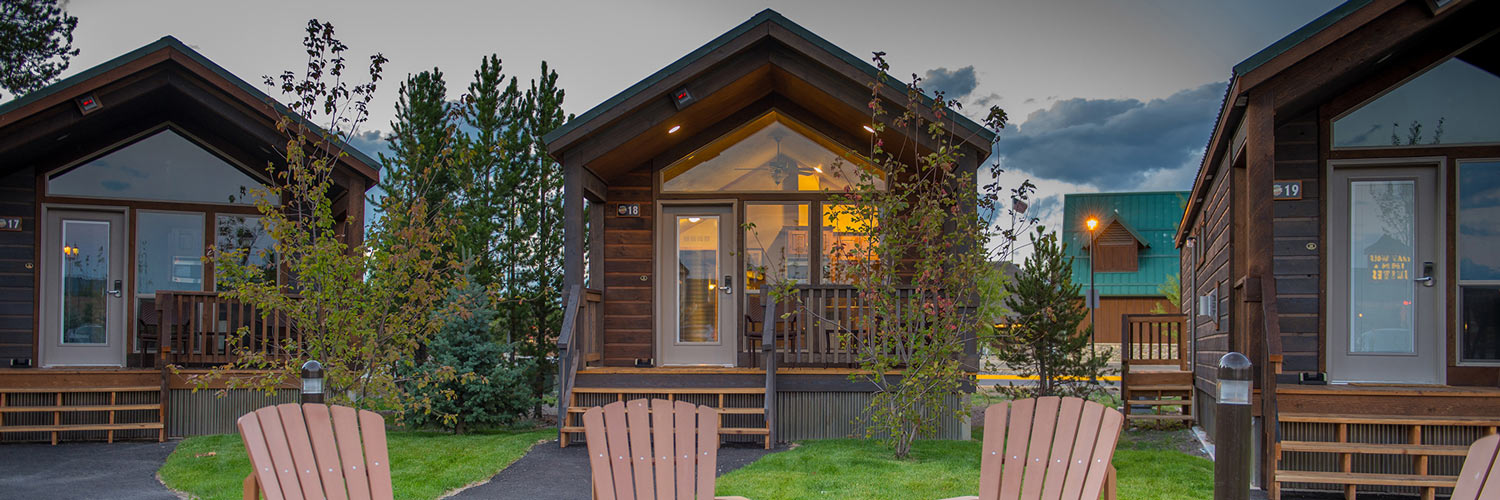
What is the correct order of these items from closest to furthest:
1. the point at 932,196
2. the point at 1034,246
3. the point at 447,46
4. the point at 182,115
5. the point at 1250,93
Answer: the point at 1250,93 → the point at 932,196 → the point at 182,115 → the point at 1034,246 → the point at 447,46

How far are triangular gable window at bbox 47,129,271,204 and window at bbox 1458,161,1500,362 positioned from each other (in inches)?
410

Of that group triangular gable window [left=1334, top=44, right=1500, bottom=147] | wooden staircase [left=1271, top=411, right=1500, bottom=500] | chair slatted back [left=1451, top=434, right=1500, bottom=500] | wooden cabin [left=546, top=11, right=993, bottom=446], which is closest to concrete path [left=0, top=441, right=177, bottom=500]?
wooden cabin [left=546, top=11, right=993, bottom=446]

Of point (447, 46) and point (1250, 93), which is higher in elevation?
point (447, 46)

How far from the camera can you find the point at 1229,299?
7.59 metres

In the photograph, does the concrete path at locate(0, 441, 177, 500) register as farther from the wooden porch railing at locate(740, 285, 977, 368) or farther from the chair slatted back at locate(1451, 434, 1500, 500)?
the chair slatted back at locate(1451, 434, 1500, 500)

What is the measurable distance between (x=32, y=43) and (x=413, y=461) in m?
14.3

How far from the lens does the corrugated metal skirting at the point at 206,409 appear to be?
8.54 m

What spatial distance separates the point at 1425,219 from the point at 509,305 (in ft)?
26.5

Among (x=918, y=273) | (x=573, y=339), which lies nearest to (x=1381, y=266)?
(x=918, y=273)

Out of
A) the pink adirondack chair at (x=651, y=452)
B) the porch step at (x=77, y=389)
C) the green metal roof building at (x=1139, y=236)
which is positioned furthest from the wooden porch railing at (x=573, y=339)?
the green metal roof building at (x=1139, y=236)

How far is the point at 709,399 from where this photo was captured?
8.20 meters

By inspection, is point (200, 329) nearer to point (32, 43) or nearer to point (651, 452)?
point (651, 452)

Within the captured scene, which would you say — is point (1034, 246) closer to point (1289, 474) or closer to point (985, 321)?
point (985, 321)

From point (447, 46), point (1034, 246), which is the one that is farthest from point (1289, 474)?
point (447, 46)
